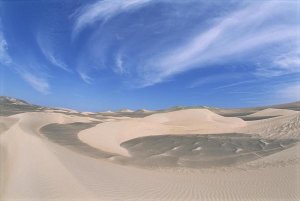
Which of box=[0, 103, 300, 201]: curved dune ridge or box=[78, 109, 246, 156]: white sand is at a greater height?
box=[78, 109, 246, 156]: white sand

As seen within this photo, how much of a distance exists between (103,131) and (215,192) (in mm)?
22117

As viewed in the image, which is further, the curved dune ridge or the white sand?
the white sand

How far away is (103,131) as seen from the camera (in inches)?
1341

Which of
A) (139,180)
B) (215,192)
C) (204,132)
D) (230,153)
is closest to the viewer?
(215,192)

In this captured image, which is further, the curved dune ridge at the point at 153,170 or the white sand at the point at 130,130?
the white sand at the point at 130,130

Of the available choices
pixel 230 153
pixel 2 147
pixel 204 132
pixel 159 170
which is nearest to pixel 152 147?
pixel 230 153

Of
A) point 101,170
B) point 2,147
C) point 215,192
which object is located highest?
point 2,147

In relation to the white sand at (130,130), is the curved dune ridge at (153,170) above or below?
below

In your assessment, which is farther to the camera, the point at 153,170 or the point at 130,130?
the point at 130,130

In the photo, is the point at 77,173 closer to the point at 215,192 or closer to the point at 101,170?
the point at 101,170

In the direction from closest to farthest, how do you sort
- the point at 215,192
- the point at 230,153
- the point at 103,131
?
1. the point at 215,192
2. the point at 230,153
3. the point at 103,131

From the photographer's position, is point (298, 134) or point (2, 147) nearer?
point (2, 147)

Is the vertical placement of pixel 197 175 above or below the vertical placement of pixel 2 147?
below

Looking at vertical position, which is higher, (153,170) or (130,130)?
(130,130)
